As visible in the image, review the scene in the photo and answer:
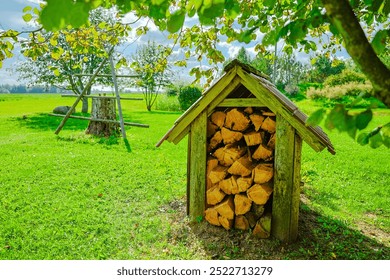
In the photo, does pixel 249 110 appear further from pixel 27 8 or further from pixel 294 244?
pixel 27 8

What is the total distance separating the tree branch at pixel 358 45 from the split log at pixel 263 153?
272 cm

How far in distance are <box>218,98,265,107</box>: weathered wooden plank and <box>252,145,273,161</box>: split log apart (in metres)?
0.51

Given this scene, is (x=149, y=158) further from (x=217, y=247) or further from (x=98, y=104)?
(x=217, y=247)

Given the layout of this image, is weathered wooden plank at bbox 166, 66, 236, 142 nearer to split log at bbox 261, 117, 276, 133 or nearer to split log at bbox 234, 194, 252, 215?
split log at bbox 261, 117, 276, 133

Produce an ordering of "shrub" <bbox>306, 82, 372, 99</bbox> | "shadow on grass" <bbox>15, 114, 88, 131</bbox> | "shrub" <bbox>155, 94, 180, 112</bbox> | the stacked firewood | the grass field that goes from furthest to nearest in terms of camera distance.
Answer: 1. "shrub" <bbox>155, 94, 180, 112</bbox>
2. "shrub" <bbox>306, 82, 372, 99</bbox>
3. "shadow on grass" <bbox>15, 114, 88, 131</bbox>
4. the stacked firewood
5. the grass field

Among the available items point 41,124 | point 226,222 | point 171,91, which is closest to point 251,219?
point 226,222

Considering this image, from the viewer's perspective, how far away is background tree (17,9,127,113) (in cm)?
359

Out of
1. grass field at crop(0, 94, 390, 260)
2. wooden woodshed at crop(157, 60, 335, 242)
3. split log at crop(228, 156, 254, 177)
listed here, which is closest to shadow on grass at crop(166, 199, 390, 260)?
grass field at crop(0, 94, 390, 260)

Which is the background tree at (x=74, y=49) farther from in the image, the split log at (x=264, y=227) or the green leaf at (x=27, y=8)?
the split log at (x=264, y=227)

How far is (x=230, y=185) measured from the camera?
375 cm

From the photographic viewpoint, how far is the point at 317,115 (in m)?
1.05

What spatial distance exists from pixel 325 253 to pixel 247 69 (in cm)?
221
